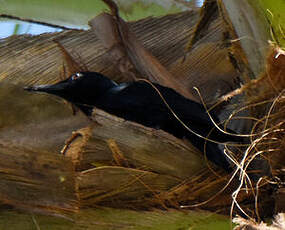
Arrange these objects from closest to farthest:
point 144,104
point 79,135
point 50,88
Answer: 1. point 79,135
2. point 144,104
3. point 50,88

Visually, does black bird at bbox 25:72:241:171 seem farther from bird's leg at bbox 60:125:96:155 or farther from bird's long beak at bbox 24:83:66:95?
bird's leg at bbox 60:125:96:155

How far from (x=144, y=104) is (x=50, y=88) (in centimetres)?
34

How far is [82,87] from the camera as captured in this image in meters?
1.97

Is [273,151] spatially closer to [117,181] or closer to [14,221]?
[117,181]

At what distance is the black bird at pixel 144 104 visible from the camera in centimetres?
175

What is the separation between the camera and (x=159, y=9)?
3.18 m

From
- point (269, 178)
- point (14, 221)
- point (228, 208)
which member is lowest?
point (14, 221)

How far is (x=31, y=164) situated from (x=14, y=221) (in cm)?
17

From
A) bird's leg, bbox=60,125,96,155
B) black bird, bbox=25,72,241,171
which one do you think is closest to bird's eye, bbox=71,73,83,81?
black bird, bbox=25,72,241,171

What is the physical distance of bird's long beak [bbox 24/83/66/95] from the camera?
6.30ft

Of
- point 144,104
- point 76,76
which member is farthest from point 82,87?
point 144,104

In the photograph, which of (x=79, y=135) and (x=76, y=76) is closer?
(x=79, y=135)

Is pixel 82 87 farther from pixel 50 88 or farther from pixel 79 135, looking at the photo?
pixel 79 135

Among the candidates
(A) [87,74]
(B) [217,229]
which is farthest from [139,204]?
(A) [87,74]
